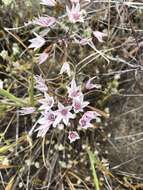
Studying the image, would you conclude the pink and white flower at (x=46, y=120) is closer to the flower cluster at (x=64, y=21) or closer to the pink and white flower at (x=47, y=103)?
the pink and white flower at (x=47, y=103)

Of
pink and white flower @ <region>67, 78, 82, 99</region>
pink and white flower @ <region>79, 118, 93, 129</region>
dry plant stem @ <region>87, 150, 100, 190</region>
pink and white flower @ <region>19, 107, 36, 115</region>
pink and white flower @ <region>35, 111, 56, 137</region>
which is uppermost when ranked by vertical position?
pink and white flower @ <region>67, 78, 82, 99</region>

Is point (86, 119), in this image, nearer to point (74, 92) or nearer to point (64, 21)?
point (74, 92)

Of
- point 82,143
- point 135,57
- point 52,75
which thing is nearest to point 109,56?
point 135,57

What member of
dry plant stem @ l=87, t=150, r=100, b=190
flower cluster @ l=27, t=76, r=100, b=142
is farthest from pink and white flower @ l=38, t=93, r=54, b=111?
dry plant stem @ l=87, t=150, r=100, b=190

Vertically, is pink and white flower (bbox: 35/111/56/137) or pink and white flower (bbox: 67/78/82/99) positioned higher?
pink and white flower (bbox: 67/78/82/99)

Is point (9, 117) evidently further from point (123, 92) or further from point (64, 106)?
point (123, 92)

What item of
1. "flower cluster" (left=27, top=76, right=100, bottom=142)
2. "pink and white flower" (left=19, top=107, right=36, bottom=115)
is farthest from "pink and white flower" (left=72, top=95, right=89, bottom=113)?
"pink and white flower" (left=19, top=107, right=36, bottom=115)

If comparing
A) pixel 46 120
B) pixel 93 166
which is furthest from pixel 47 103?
pixel 93 166

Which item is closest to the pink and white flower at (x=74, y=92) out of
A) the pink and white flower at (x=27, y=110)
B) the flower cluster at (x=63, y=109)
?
the flower cluster at (x=63, y=109)

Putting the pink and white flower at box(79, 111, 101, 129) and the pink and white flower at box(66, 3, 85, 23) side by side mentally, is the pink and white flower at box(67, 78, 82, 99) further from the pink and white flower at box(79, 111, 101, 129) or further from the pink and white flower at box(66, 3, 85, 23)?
the pink and white flower at box(66, 3, 85, 23)

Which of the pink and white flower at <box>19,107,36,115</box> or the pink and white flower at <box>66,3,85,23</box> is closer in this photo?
the pink and white flower at <box>66,3,85,23</box>

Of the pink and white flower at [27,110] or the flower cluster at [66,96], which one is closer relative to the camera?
the flower cluster at [66,96]
